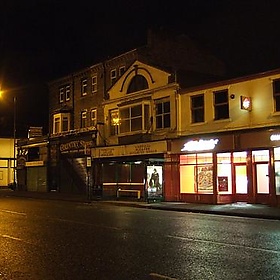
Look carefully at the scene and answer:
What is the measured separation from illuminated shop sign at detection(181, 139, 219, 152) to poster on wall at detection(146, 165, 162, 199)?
83.6 inches

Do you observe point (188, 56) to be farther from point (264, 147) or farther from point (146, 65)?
point (264, 147)

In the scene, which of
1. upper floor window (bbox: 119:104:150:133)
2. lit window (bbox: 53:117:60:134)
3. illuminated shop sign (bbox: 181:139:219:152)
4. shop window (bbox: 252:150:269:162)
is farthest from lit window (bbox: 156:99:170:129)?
lit window (bbox: 53:117:60:134)

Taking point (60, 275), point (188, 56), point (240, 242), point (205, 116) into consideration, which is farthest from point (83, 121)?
point (60, 275)

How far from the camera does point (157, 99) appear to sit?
28781mm

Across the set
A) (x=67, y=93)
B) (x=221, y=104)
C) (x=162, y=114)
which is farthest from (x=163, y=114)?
(x=67, y=93)

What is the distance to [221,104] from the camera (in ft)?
83.0

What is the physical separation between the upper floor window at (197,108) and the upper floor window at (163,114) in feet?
5.94

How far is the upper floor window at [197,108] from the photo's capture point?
26.5m

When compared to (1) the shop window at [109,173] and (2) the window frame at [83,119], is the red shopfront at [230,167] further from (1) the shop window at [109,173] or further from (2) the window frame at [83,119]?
(2) the window frame at [83,119]

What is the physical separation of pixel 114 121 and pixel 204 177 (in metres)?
9.28

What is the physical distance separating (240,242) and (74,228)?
17.9 ft

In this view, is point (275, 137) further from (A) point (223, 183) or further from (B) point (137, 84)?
(B) point (137, 84)

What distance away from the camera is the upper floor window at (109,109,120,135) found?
3222 centimetres

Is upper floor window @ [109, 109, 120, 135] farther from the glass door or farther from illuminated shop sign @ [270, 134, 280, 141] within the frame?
illuminated shop sign @ [270, 134, 280, 141]
